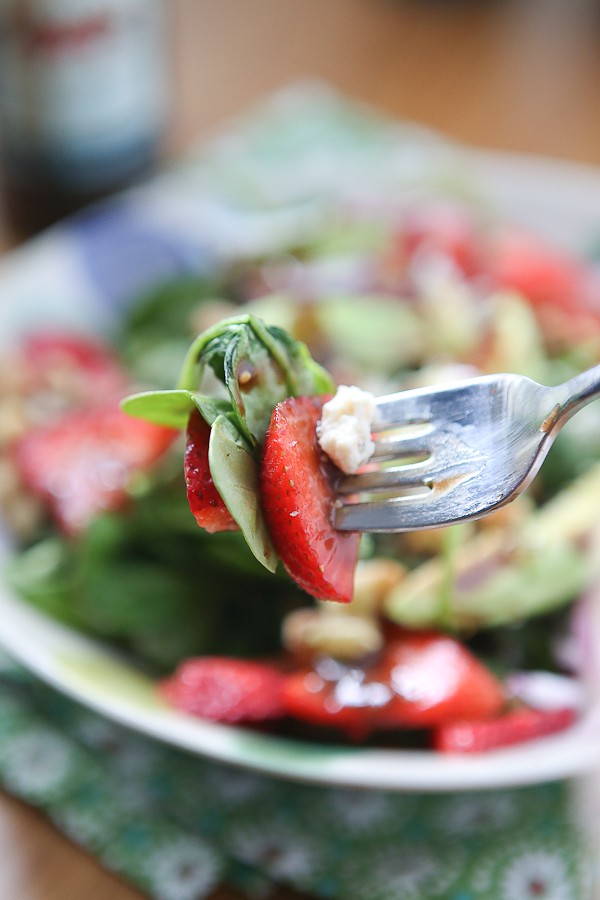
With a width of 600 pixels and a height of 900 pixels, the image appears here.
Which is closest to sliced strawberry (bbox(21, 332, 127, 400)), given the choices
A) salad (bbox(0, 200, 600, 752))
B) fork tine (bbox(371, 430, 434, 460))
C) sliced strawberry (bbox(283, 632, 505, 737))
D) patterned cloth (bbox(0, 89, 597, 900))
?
salad (bbox(0, 200, 600, 752))

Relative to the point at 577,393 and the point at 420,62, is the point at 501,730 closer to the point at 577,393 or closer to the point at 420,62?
the point at 577,393

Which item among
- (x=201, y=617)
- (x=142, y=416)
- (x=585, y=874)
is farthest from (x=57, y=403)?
(x=585, y=874)

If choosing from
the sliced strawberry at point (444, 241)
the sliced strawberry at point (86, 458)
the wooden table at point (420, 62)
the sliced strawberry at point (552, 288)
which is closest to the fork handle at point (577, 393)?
the sliced strawberry at point (86, 458)

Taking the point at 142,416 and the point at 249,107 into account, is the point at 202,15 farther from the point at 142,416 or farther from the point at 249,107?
the point at 142,416

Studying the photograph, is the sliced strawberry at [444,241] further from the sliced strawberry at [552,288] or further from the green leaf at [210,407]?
the green leaf at [210,407]

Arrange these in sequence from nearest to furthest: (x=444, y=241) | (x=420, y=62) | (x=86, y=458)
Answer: (x=86, y=458) → (x=444, y=241) → (x=420, y=62)

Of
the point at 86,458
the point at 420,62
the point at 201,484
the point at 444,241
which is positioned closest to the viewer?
the point at 201,484

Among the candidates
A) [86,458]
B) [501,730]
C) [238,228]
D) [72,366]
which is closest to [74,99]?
[238,228]
